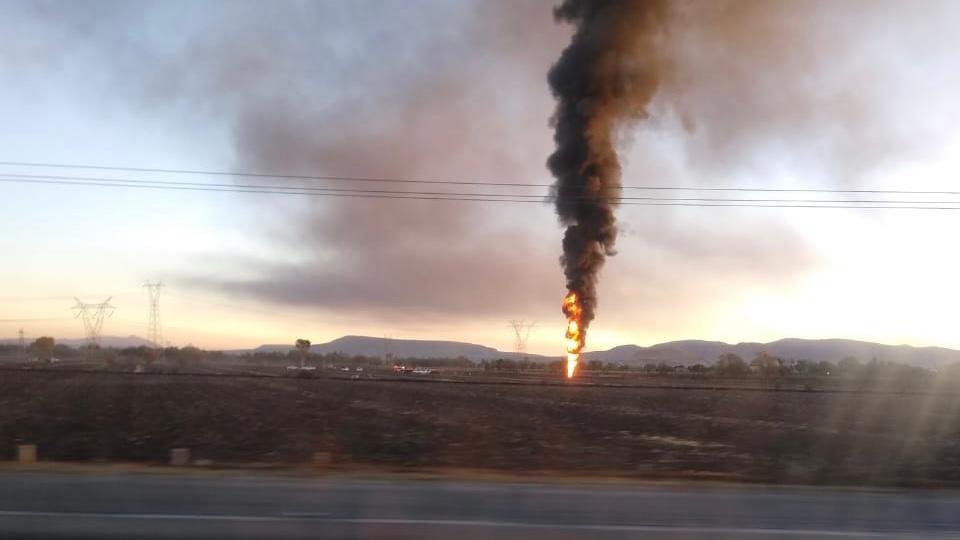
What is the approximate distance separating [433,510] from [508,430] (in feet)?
64.3

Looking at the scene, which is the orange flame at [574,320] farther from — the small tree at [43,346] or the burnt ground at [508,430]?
the small tree at [43,346]

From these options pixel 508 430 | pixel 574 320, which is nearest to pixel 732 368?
pixel 574 320

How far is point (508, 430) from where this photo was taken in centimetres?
2847

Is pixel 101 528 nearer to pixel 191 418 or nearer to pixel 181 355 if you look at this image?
pixel 191 418

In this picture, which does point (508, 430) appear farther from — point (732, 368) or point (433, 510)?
point (732, 368)

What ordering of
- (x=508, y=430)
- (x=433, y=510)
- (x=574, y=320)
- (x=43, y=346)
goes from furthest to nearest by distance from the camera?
(x=43, y=346), (x=574, y=320), (x=508, y=430), (x=433, y=510)

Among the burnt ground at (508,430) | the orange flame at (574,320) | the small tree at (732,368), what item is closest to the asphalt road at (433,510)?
the burnt ground at (508,430)

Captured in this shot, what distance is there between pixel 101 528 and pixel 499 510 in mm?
4070

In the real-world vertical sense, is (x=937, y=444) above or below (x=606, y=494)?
below

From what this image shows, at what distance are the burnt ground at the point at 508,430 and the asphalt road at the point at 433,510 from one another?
16.2 ft

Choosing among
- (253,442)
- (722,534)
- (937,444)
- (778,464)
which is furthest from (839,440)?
(722,534)

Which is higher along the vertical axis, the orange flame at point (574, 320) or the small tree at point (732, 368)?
the orange flame at point (574, 320)

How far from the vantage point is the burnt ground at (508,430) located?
19828mm

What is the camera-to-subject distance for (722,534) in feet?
26.2
